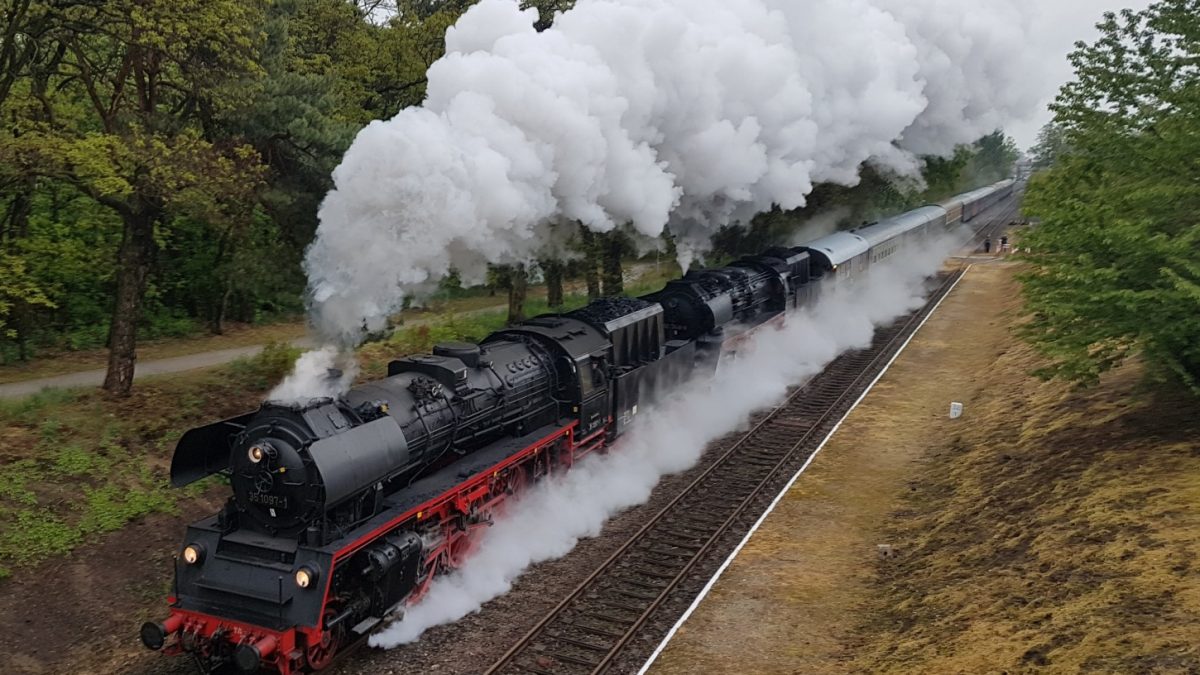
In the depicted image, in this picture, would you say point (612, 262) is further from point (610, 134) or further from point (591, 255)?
point (610, 134)

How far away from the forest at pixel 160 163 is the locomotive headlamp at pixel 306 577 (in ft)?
15.1

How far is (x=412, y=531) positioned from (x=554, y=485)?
3.82m

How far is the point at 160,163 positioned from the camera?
13320 millimetres

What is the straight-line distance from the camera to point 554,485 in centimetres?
1275

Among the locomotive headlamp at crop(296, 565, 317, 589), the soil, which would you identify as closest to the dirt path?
the locomotive headlamp at crop(296, 565, 317, 589)

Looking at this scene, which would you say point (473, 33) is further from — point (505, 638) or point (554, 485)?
point (505, 638)

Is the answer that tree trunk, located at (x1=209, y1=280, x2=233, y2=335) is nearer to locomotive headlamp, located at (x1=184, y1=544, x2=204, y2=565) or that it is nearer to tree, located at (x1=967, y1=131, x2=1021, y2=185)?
locomotive headlamp, located at (x1=184, y1=544, x2=204, y2=565)

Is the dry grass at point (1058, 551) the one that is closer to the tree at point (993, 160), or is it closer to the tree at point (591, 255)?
the tree at point (591, 255)

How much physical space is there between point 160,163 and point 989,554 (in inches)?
547

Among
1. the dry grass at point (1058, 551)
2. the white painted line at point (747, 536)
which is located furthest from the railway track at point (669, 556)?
the dry grass at point (1058, 551)

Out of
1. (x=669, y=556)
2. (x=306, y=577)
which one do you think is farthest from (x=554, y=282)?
(x=306, y=577)

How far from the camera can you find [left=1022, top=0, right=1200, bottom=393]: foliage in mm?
10375

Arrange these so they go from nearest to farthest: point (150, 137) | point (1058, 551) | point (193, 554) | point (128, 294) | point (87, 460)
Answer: point (193, 554) < point (1058, 551) < point (87, 460) < point (150, 137) < point (128, 294)

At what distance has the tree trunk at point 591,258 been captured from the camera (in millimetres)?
19203
